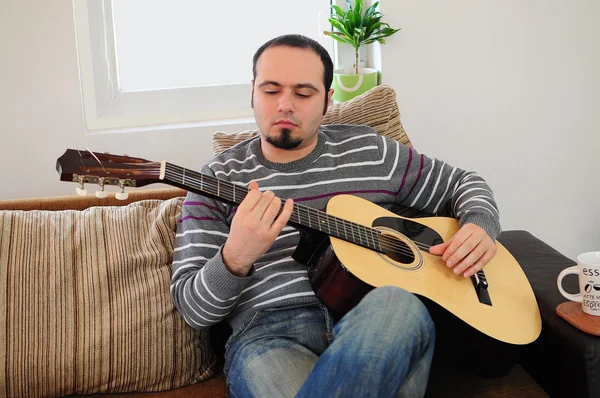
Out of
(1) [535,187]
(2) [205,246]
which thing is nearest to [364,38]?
(1) [535,187]

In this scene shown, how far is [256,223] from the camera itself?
1229mm

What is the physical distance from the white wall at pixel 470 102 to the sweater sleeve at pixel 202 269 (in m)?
0.74

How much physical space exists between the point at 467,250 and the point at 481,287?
8cm

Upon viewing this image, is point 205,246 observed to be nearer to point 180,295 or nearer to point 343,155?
point 180,295

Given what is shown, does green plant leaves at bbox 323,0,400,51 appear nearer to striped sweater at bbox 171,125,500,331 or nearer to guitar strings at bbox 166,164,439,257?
striped sweater at bbox 171,125,500,331

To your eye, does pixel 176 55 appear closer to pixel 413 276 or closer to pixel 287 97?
pixel 287 97

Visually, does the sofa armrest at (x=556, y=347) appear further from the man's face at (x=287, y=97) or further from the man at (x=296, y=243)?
the man's face at (x=287, y=97)

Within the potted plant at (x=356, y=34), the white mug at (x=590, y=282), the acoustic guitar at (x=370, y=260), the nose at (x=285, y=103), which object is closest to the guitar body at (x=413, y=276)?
the acoustic guitar at (x=370, y=260)

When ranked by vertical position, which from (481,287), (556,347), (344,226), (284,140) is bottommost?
(556,347)

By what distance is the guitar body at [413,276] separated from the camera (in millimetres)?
1289

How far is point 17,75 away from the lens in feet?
6.60

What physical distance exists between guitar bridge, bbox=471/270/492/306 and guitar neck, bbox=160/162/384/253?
21 centimetres

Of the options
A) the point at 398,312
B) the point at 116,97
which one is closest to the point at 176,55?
the point at 116,97

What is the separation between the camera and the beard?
4.98 feet
